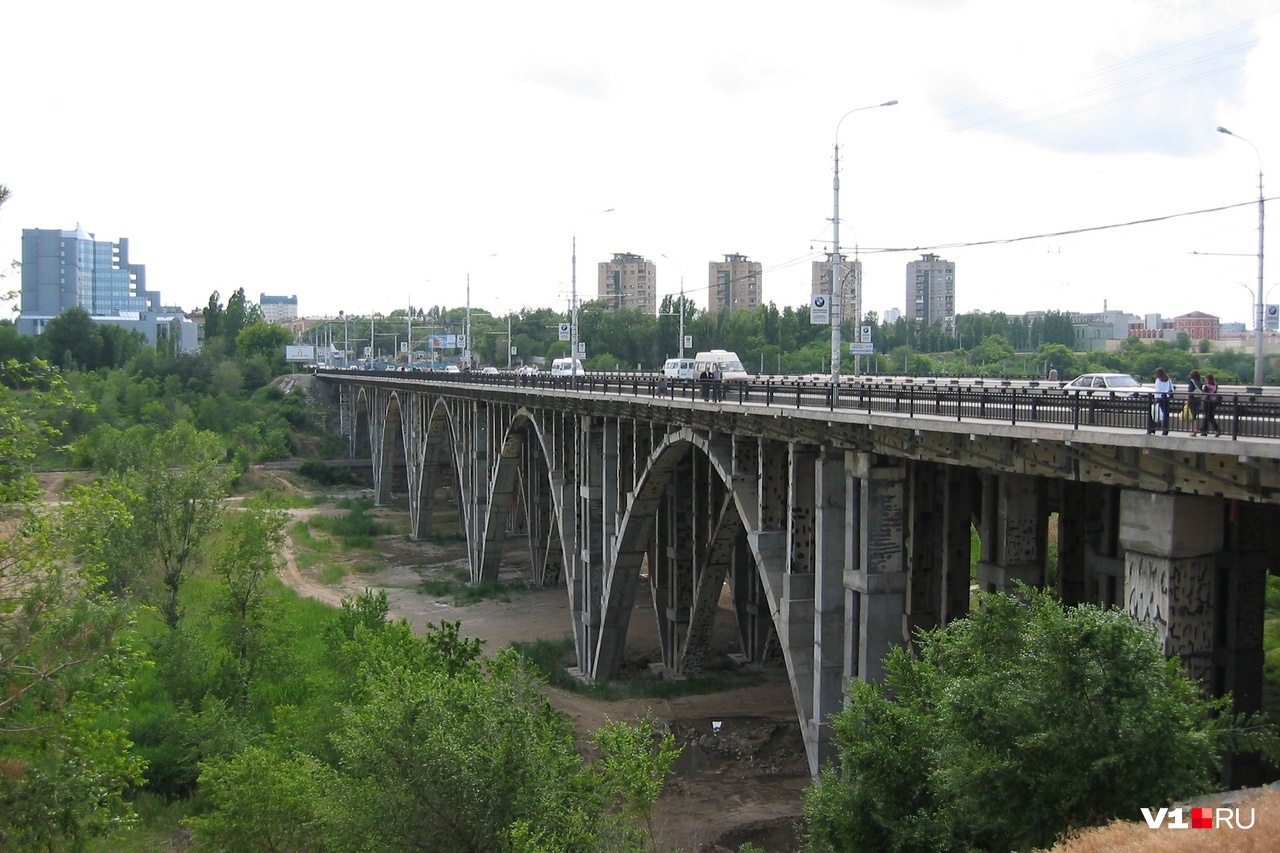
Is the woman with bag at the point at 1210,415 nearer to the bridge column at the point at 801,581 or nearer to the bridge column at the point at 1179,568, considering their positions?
the bridge column at the point at 1179,568

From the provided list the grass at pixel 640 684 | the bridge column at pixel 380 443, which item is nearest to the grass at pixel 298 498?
the bridge column at pixel 380 443

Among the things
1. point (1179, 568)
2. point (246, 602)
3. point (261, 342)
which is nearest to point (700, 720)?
point (246, 602)

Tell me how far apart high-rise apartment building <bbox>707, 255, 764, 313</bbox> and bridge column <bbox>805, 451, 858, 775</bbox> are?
11625cm

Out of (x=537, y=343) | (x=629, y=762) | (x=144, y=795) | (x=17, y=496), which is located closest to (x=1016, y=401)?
(x=629, y=762)

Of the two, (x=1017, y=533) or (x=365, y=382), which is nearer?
(x=1017, y=533)

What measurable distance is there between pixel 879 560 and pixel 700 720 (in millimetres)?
15472

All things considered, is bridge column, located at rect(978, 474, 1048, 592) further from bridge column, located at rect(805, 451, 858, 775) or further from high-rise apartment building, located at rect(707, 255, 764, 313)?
high-rise apartment building, located at rect(707, 255, 764, 313)

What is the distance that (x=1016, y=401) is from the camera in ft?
52.0

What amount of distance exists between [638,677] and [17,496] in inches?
1023

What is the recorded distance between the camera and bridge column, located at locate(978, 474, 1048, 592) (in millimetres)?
17656

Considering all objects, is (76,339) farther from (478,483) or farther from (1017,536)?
(1017,536)

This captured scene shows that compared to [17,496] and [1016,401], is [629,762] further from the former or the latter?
[17,496]

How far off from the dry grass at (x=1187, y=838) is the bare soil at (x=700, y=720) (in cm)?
1056

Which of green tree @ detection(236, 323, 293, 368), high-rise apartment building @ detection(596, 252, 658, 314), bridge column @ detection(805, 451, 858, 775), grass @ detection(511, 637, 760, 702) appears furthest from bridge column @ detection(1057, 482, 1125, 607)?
high-rise apartment building @ detection(596, 252, 658, 314)
